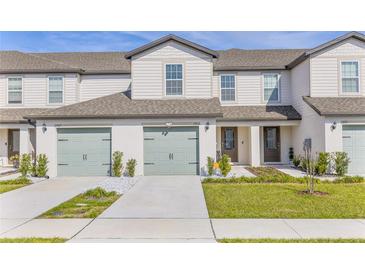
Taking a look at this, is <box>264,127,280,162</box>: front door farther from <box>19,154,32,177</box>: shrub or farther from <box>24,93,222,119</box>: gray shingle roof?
<box>19,154,32,177</box>: shrub

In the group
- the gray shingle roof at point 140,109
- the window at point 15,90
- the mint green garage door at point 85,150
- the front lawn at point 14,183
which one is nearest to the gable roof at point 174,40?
the gray shingle roof at point 140,109

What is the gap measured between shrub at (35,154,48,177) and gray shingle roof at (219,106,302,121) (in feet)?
30.9

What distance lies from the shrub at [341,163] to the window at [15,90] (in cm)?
1797

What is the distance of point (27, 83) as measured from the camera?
58.4 feet

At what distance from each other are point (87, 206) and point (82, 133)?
6.75 meters

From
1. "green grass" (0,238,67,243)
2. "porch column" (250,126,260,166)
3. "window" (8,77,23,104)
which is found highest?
"window" (8,77,23,104)

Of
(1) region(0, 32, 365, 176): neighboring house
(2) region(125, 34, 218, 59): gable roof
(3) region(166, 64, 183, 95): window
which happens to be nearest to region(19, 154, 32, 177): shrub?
(1) region(0, 32, 365, 176): neighboring house

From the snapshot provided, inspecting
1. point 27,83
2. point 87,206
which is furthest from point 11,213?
point 27,83

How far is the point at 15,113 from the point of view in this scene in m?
17.4

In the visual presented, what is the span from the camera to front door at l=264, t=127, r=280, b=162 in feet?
59.8

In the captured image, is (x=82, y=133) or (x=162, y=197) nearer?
(x=162, y=197)

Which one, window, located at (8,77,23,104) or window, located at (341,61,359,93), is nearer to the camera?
window, located at (341,61,359,93)

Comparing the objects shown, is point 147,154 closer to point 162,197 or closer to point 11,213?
point 162,197

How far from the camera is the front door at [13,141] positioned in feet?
60.1
